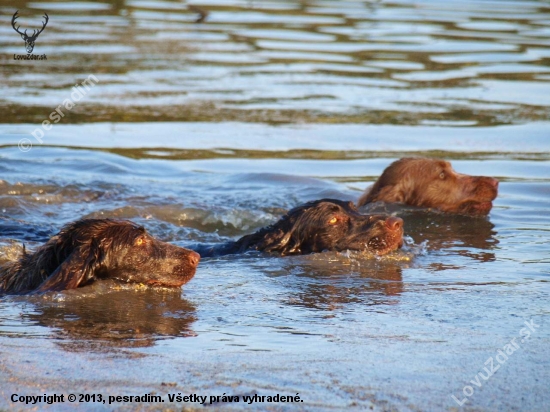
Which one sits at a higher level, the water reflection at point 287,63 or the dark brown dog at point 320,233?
the water reflection at point 287,63

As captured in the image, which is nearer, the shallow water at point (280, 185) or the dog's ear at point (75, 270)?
the shallow water at point (280, 185)

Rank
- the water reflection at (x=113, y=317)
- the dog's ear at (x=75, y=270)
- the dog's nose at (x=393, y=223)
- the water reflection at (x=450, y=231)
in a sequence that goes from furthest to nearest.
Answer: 1. the water reflection at (x=450, y=231)
2. the dog's nose at (x=393, y=223)
3. the dog's ear at (x=75, y=270)
4. the water reflection at (x=113, y=317)

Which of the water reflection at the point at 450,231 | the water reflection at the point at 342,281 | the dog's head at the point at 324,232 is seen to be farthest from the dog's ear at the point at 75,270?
the water reflection at the point at 450,231

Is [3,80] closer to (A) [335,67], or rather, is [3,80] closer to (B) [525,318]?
(A) [335,67]

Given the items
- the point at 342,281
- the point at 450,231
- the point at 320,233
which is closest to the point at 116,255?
the point at 342,281

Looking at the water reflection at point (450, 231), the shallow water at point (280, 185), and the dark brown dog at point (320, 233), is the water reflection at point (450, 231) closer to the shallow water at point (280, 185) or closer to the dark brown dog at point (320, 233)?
the shallow water at point (280, 185)

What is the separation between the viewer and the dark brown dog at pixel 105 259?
7527 millimetres

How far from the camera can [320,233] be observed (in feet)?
30.2

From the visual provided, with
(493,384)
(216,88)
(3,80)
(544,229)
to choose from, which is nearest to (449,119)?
(216,88)

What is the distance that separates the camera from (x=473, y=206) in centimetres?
1142

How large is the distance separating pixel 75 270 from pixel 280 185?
555cm

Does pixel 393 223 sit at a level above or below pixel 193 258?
above

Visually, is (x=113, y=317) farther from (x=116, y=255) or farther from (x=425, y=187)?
(x=425, y=187)

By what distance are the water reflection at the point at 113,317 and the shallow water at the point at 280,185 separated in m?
0.03
